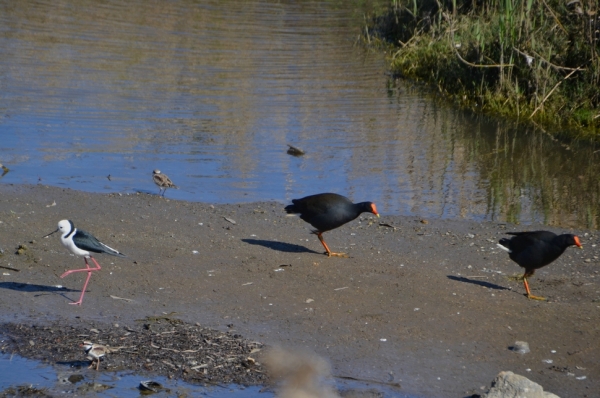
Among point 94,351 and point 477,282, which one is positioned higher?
point 94,351

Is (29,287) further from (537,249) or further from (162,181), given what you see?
(537,249)

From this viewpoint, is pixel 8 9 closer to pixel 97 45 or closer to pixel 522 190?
pixel 97 45

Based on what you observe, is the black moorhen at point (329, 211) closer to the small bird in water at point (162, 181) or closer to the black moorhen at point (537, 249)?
the black moorhen at point (537, 249)

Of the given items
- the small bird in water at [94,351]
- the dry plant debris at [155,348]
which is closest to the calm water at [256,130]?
the dry plant debris at [155,348]

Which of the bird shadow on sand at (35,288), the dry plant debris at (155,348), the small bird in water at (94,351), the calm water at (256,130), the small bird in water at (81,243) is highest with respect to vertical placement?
the small bird in water at (81,243)

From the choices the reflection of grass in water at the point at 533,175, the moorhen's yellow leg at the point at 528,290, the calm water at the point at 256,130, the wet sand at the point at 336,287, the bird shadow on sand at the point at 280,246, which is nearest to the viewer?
the wet sand at the point at 336,287

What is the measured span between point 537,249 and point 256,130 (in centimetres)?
801

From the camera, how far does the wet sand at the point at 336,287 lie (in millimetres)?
6578

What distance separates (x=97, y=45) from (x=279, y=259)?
15.6 metres

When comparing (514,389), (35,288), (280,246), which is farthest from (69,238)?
(514,389)

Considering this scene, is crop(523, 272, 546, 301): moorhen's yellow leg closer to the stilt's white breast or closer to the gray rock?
the gray rock

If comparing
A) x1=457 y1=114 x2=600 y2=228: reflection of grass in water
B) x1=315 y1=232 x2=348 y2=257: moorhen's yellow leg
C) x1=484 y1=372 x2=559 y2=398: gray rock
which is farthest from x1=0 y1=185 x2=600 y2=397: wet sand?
x1=457 y1=114 x2=600 y2=228: reflection of grass in water

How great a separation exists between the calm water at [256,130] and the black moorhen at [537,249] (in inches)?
108

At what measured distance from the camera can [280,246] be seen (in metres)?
9.30
